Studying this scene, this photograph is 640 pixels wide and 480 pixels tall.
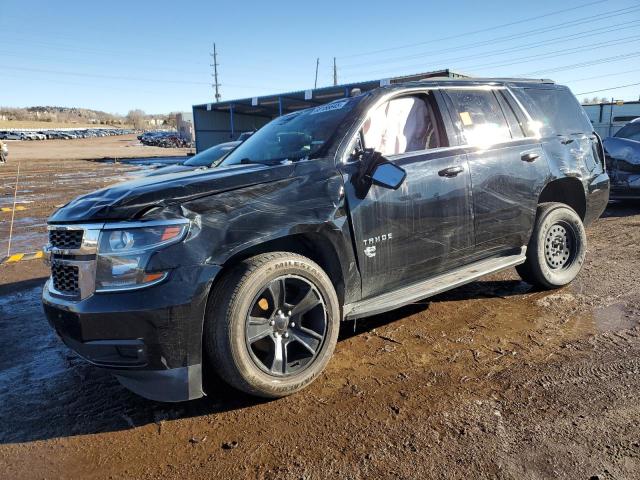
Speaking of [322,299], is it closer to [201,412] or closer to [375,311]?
[375,311]

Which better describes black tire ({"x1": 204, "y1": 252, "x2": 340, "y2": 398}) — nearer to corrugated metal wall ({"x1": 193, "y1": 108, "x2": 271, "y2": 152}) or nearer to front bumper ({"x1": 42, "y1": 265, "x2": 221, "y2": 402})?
front bumper ({"x1": 42, "y1": 265, "x2": 221, "y2": 402})

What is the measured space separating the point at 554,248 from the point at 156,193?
3985 millimetres

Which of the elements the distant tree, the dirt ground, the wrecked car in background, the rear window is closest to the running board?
the dirt ground

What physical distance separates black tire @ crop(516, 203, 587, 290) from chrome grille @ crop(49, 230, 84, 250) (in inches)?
155

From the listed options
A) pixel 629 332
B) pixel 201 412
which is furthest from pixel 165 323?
pixel 629 332

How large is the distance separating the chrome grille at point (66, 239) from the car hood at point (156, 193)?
7 centimetres

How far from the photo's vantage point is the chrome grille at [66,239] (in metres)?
2.77

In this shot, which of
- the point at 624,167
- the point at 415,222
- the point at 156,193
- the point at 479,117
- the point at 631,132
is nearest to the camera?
the point at 156,193

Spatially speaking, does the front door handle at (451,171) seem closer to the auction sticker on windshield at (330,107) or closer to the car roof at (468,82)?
the car roof at (468,82)

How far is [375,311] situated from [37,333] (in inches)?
125

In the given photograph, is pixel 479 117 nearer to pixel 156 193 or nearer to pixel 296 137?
pixel 296 137

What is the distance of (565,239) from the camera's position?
4.95 metres

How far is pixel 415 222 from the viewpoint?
3.58 metres

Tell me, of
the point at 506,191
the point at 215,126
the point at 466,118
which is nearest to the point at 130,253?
the point at 466,118
